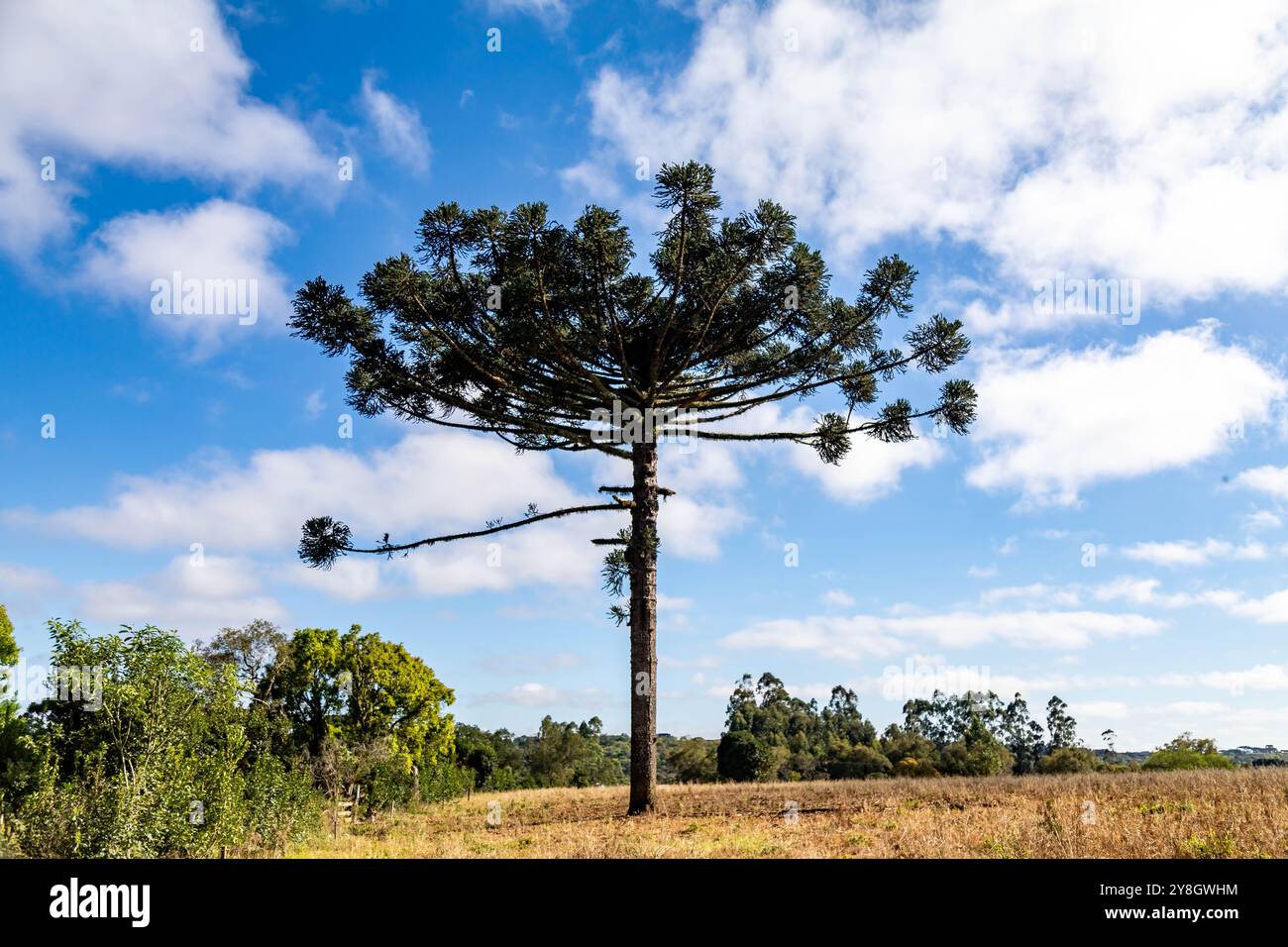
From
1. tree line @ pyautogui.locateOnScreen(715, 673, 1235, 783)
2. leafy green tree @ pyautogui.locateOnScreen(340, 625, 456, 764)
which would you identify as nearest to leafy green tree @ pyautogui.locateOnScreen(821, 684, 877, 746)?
tree line @ pyautogui.locateOnScreen(715, 673, 1235, 783)

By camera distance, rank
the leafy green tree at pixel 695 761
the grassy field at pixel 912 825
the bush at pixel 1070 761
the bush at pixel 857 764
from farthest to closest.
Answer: the leafy green tree at pixel 695 761
the bush at pixel 857 764
the bush at pixel 1070 761
the grassy field at pixel 912 825

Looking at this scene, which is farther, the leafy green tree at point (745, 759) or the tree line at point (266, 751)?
the leafy green tree at point (745, 759)

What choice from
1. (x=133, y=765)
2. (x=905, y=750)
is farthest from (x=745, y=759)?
(x=133, y=765)

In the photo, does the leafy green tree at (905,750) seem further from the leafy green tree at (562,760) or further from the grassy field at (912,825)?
the grassy field at (912,825)

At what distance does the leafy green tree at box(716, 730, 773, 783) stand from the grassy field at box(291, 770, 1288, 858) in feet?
104

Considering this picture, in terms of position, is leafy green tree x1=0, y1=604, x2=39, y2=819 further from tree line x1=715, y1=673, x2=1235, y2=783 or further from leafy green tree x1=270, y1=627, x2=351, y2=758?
tree line x1=715, y1=673, x2=1235, y2=783

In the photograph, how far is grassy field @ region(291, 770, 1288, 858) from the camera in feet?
27.2

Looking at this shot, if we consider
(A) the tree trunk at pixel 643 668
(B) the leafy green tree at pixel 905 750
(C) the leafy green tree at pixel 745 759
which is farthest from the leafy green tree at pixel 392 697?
(B) the leafy green tree at pixel 905 750

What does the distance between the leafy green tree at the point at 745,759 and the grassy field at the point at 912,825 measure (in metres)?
31.8

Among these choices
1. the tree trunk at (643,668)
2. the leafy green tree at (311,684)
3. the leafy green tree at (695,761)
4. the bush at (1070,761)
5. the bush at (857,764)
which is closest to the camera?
the tree trunk at (643,668)

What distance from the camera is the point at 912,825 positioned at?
1048 centimetres

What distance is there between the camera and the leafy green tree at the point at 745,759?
4744 cm
